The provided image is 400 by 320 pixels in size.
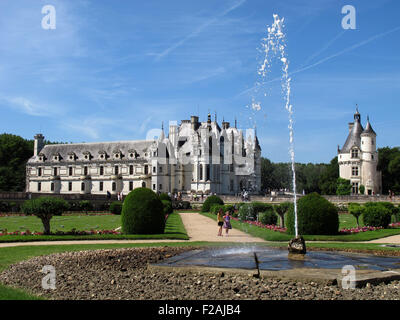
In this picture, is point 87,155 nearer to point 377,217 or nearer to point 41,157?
point 41,157

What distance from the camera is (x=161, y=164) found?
6781 cm

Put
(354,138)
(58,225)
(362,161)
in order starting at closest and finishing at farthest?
Result: 1. (58,225)
2. (362,161)
3. (354,138)

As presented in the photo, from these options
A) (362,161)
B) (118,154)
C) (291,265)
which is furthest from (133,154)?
(291,265)

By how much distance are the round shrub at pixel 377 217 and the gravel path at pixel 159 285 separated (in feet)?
52.4

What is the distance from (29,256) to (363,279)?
901 centimetres

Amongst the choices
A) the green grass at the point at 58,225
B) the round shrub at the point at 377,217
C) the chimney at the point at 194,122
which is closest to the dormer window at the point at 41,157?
the chimney at the point at 194,122

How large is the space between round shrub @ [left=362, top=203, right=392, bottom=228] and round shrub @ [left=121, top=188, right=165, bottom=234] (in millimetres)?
11261

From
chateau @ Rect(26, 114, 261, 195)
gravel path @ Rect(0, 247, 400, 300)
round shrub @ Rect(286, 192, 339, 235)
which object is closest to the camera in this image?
gravel path @ Rect(0, 247, 400, 300)

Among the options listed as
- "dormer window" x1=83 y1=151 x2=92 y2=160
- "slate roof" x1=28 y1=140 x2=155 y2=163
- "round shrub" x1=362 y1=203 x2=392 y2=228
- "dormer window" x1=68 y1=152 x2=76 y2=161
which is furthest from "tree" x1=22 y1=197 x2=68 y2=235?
"dormer window" x1=68 y1=152 x2=76 y2=161

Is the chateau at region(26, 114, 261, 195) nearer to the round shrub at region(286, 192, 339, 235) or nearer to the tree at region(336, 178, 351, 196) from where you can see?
the tree at region(336, 178, 351, 196)

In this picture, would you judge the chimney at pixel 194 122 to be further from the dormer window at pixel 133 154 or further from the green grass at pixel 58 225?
the green grass at pixel 58 225

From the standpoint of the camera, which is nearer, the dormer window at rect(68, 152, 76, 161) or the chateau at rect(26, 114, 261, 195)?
the chateau at rect(26, 114, 261, 195)

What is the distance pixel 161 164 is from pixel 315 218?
1943 inches

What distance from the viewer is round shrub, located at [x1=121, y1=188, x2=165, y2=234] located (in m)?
19.8
